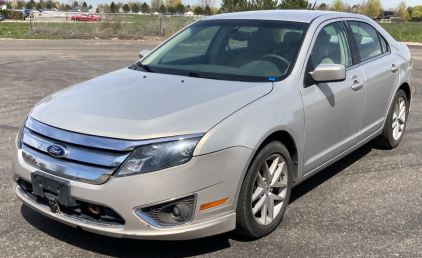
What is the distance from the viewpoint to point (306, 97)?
4016 millimetres

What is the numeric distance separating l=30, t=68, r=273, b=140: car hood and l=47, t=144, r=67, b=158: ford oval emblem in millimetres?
136

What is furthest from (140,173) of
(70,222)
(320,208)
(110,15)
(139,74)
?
(110,15)

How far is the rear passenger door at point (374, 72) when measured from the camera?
16.6 feet

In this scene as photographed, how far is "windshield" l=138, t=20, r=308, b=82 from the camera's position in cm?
420

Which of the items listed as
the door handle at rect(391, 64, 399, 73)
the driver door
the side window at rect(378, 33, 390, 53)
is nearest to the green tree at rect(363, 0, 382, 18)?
the side window at rect(378, 33, 390, 53)

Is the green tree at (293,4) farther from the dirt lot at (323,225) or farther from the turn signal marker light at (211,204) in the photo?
the turn signal marker light at (211,204)

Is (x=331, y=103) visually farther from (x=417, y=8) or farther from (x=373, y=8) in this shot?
(x=417, y=8)

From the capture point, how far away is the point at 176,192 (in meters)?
3.05

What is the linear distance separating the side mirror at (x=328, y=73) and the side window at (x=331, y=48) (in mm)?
220

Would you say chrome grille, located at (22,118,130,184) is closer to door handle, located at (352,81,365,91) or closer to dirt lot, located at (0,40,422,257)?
dirt lot, located at (0,40,422,257)

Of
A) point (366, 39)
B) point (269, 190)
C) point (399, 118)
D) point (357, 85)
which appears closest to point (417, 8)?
point (399, 118)

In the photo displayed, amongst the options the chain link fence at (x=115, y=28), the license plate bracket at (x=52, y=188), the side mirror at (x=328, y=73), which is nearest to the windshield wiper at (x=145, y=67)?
the side mirror at (x=328, y=73)

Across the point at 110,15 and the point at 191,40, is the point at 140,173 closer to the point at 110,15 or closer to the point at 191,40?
the point at 191,40

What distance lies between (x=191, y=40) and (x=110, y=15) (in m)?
22.9
